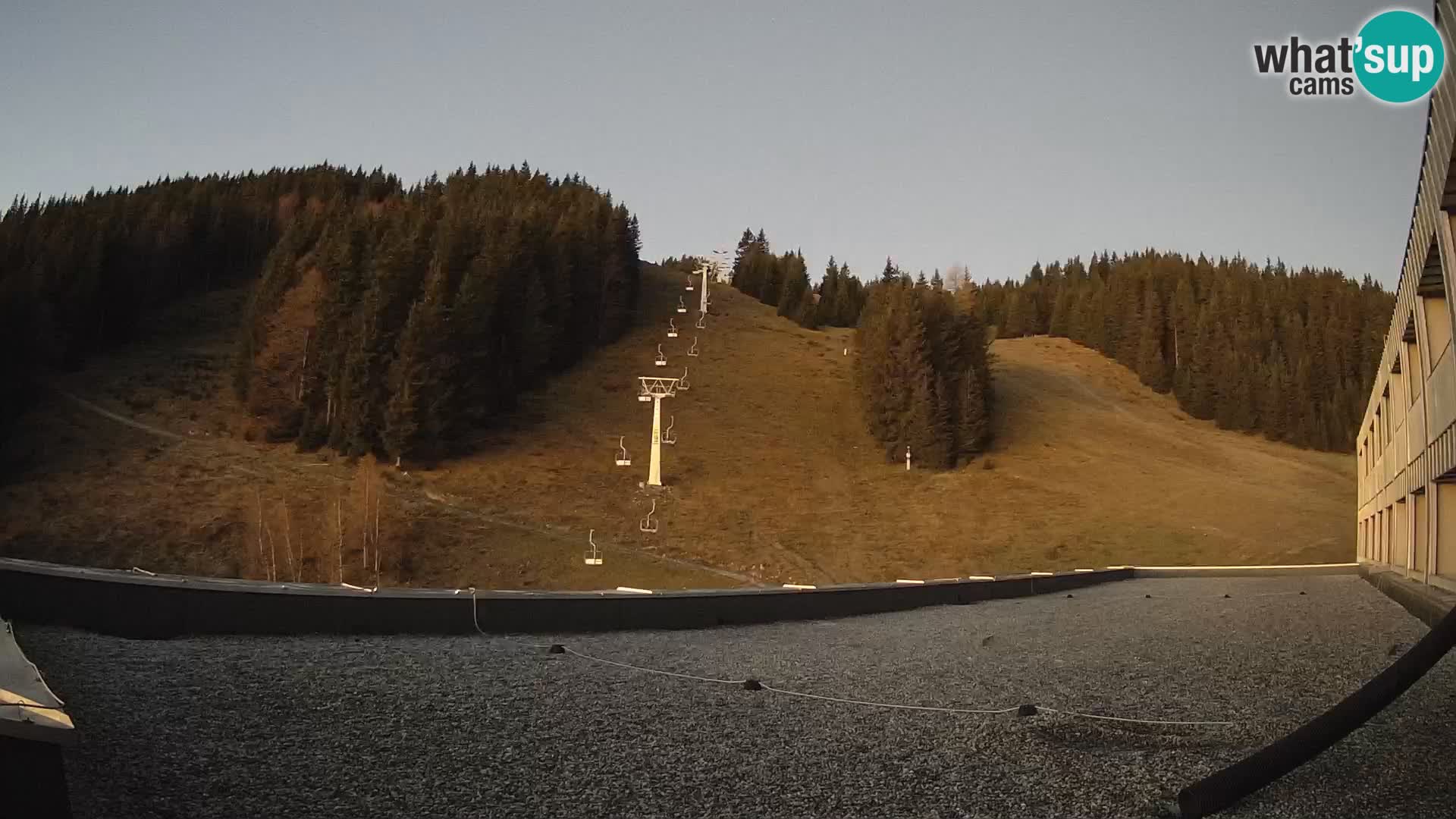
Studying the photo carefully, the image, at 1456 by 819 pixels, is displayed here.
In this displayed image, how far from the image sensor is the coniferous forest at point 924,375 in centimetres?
5775

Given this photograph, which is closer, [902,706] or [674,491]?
[902,706]

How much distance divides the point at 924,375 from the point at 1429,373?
4664 centimetres

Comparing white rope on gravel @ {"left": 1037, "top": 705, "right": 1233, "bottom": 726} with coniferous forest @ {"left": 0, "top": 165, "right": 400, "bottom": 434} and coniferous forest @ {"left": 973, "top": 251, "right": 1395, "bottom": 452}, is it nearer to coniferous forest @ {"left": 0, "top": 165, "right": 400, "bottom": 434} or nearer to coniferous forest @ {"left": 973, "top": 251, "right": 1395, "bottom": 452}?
coniferous forest @ {"left": 0, "top": 165, "right": 400, "bottom": 434}

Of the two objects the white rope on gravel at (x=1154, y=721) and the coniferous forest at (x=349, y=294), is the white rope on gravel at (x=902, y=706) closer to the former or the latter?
the white rope on gravel at (x=1154, y=721)

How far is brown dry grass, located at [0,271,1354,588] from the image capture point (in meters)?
36.9

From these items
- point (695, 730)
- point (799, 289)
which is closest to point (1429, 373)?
point (695, 730)

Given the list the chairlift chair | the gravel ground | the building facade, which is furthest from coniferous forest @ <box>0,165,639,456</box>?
the gravel ground

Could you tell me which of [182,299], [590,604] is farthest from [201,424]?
[590,604]

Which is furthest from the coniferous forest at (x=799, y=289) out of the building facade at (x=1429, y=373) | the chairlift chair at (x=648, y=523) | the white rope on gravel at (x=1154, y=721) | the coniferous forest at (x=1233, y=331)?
the white rope on gravel at (x=1154, y=721)

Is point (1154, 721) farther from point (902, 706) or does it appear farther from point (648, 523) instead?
point (648, 523)

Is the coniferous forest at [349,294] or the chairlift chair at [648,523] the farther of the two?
the coniferous forest at [349,294]

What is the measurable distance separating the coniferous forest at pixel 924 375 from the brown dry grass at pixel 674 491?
1741 millimetres

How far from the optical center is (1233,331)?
299 ft

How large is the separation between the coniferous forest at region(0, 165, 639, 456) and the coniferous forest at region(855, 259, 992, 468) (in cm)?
2136
